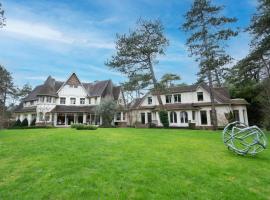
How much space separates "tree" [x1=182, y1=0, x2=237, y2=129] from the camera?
22.0 m

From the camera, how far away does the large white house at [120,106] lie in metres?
27.4

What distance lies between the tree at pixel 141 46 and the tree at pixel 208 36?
15.3 ft

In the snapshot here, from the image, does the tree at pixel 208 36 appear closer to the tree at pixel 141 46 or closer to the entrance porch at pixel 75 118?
the tree at pixel 141 46

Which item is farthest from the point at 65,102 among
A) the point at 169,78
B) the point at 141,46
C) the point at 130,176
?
the point at 130,176

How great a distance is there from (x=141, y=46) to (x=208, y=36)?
9704 mm

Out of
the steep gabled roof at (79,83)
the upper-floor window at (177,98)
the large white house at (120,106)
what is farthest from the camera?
the steep gabled roof at (79,83)

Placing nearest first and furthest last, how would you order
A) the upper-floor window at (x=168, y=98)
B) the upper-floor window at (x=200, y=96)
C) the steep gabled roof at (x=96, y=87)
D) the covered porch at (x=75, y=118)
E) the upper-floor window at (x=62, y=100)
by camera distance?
the upper-floor window at (x=200, y=96), the upper-floor window at (x=168, y=98), the covered porch at (x=75, y=118), the upper-floor window at (x=62, y=100), the steep gabled roof at (x=96, y=87)

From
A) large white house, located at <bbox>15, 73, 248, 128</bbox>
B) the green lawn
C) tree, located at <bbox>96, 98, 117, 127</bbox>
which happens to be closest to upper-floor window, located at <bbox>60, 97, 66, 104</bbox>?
large white house, located at <bbox>15, 73, 248, 128</bbox>

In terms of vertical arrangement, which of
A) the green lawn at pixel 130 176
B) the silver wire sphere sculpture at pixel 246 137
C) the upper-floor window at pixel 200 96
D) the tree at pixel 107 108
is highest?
the upper-floor window at pixel 200 96

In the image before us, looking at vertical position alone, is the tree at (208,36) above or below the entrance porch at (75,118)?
above

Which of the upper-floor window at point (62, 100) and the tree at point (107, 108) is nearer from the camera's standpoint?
the tree at point (107, 108)

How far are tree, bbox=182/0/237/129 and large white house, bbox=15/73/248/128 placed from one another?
5125 millimetres

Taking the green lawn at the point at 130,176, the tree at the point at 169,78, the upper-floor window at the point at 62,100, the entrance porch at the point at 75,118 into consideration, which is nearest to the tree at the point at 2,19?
the green lawn at the point at 130,176

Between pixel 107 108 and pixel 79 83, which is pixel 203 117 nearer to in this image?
pixel 107 108
